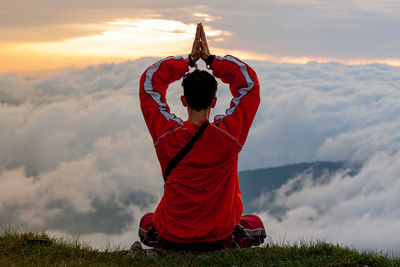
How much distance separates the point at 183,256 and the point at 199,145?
1.68 meters

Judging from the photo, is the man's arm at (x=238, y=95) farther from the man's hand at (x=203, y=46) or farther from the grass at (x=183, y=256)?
the grass at (x=183, y=256)

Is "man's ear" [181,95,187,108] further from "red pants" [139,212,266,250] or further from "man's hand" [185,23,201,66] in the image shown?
"red pants" [139,212,266,250]

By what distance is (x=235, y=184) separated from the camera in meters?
6.12

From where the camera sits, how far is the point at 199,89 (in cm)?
570

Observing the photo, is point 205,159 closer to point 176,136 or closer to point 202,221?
point 176,136

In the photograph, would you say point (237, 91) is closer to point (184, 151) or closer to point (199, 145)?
point (199, 145)

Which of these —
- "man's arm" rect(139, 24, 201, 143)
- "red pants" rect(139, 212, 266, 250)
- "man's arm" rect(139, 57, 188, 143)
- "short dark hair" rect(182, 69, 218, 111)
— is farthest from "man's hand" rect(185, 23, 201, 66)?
"red pants" rect(139, 212, 266, 250)

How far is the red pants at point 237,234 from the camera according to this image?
6569 millimetres

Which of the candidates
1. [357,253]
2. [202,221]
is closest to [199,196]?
[202,221]

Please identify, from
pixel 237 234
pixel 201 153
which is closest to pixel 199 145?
pixel 201 153

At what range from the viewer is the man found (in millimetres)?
5730

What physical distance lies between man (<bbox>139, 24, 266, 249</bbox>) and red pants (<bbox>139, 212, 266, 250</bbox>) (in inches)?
2.1

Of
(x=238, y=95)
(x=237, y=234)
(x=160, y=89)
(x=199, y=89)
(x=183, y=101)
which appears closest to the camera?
(x=199, y=89)

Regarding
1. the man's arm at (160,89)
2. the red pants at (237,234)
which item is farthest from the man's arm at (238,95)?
the red pants at (237,234)
